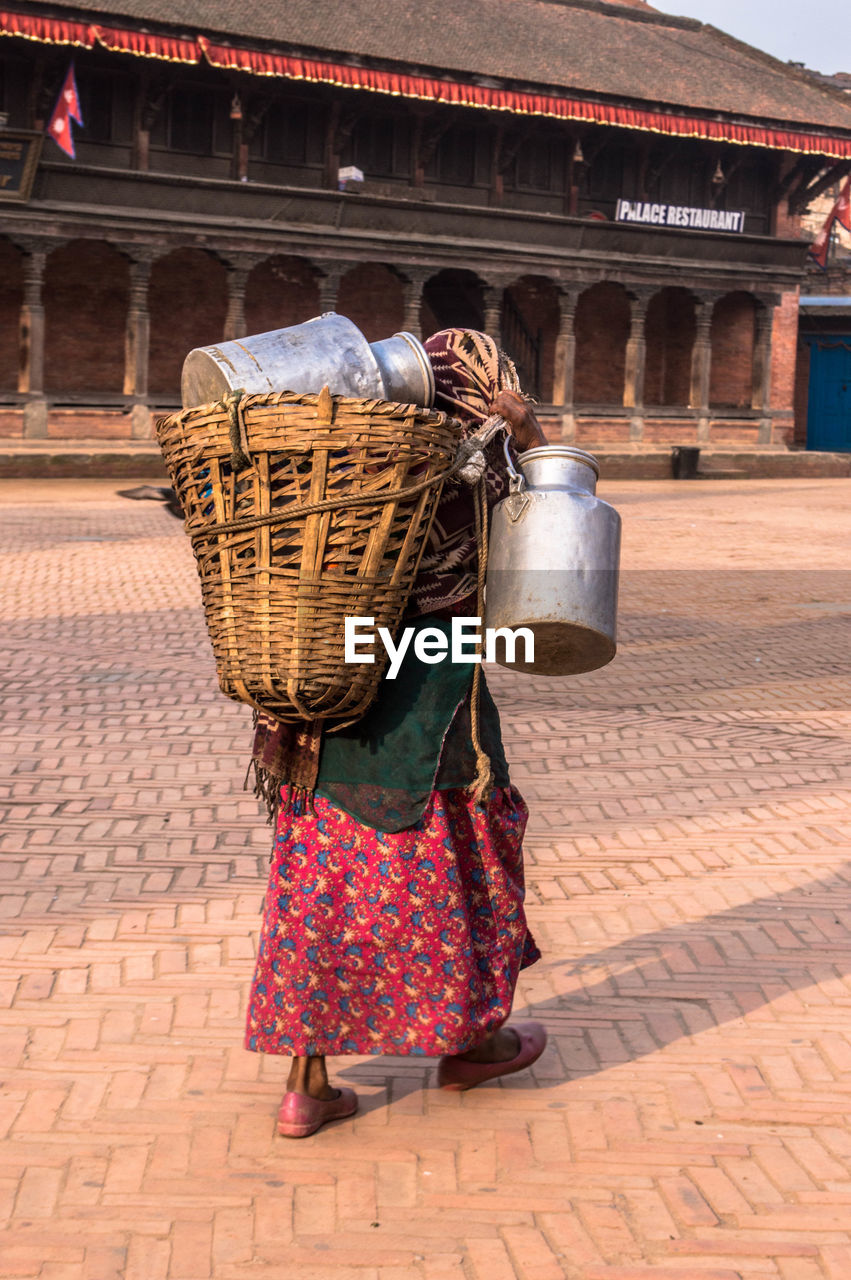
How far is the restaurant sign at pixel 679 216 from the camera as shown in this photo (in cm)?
2945

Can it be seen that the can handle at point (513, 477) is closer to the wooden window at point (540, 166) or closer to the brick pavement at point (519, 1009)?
the brick pavement at point (519, 1009)

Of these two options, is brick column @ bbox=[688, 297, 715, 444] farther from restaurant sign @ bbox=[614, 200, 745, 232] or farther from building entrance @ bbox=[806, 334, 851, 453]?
building entrance @ bbox=[806, 334, 851, 453]

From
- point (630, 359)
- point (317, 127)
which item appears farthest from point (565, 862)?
point (630, 359)

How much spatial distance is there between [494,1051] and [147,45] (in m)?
23.3

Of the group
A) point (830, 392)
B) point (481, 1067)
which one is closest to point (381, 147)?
point (830, 392)

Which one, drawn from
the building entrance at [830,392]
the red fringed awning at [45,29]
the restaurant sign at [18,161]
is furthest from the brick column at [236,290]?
the building entrance at [830,392]

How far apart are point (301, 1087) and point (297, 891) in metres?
0.41

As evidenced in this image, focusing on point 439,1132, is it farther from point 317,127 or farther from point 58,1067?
point 317,127

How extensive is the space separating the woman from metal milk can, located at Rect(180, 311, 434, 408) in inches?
5.1

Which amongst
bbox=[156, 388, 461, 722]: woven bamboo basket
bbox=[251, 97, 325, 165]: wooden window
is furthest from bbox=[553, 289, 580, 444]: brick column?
bbox=[156, 388, 461, 722]: woven bamboo basket

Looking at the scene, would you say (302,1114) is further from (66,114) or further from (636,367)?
(636,367)

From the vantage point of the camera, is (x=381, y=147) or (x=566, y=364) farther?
(x=566, y=364)

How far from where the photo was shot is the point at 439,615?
2801 mm

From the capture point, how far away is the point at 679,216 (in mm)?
30000
